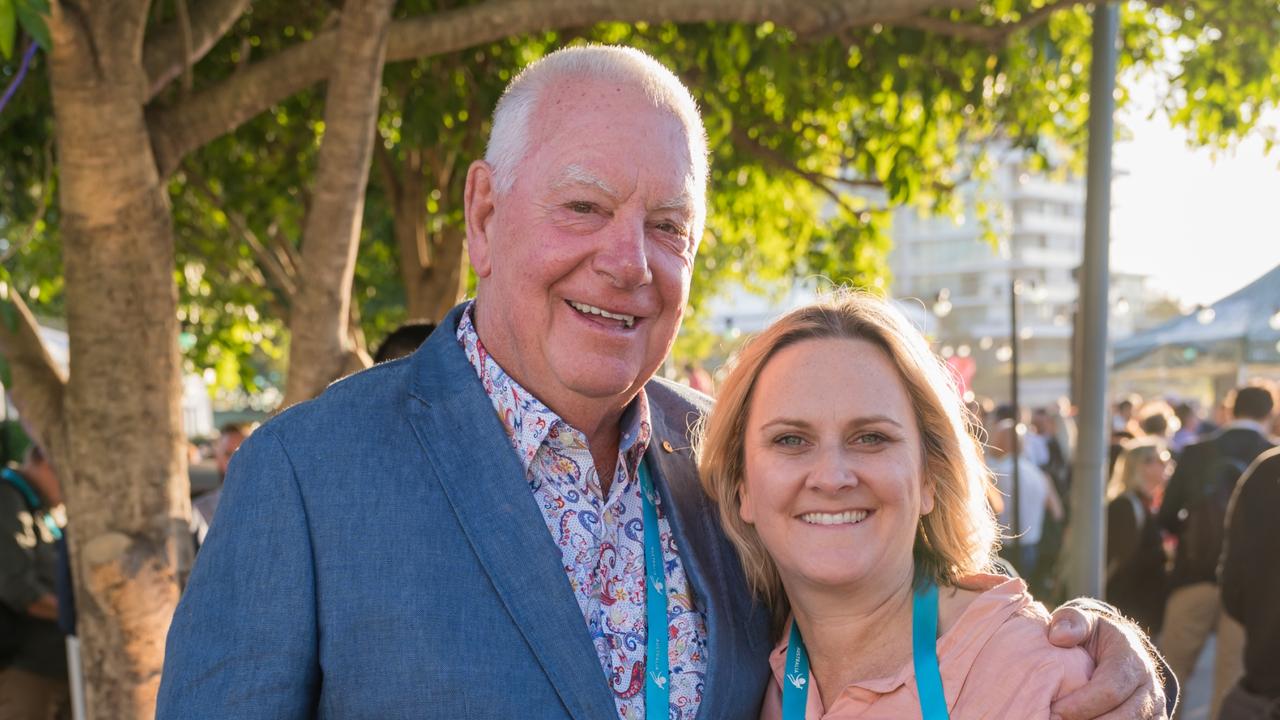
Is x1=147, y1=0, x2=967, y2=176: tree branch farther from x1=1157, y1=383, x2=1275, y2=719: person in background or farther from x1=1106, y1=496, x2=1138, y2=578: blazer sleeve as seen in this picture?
x1=1106, y1=496, x2=1138, y2=578: blazer sleeve

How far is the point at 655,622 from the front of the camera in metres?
2.27

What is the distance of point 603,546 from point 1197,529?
20.4 feet

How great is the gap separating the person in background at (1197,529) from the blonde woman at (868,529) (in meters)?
5.41

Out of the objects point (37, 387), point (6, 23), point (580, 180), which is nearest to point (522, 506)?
point (580, 180)

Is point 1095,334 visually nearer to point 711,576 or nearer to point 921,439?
point 921,439

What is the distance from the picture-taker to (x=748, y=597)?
2.62 meters

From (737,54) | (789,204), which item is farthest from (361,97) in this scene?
(789,204)

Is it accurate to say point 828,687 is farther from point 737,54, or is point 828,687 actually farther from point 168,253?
point 737,54

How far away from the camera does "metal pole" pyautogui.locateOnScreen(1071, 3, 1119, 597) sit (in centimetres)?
630

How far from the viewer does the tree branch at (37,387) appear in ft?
12.8

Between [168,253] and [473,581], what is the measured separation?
2055 millimetres

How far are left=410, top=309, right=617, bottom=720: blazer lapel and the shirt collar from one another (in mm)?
45

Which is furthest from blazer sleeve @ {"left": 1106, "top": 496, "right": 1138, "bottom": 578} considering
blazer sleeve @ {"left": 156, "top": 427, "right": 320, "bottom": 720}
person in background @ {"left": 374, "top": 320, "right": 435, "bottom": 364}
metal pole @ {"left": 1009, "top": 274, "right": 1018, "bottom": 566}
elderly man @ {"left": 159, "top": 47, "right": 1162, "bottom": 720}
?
blazer sleeve @ {"left": 156, "top": 427, "right": 320, "bottom": 720}

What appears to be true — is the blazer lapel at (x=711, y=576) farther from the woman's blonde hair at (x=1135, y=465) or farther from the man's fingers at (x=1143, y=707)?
the woman's blonde hair at (x=1135, y=465)
